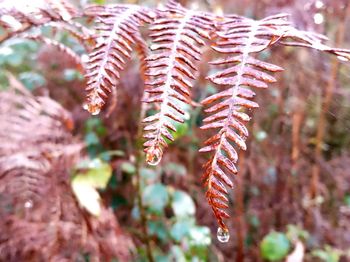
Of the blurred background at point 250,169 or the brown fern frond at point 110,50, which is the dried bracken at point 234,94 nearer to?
the brown fern frond at point 110,50

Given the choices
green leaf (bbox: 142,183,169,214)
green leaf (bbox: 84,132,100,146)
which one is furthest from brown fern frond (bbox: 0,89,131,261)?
green leaf (bbox: 84,132,100,146)

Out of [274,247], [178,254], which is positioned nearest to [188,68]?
[178,254]

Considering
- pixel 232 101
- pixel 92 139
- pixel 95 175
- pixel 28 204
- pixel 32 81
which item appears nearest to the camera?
pixel 232 101

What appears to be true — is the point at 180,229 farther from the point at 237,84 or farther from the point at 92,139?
the point at 237,84

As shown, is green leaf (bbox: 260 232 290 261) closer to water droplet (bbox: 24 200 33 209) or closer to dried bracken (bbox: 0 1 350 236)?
water droplet (bbox: 24 200 33 209)

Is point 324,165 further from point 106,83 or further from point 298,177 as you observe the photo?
point 106,83
